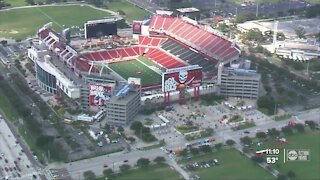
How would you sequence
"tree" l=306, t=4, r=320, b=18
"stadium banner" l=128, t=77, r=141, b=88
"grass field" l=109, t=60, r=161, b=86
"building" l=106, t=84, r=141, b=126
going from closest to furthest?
"building" l=106, t=84, r=141, b=126 → "stadium banner" l=128, t=77, r=141, b=88 → "grass field" l=109, t=60, r=161, b=86 → "tree" l=306, t=4, r=320, b=18

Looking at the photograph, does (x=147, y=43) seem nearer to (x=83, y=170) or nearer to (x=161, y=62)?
(x=161, y=62)

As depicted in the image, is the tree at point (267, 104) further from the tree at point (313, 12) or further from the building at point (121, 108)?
the tree at point (313, 12)

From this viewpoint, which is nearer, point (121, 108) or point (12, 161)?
point (12, 161)

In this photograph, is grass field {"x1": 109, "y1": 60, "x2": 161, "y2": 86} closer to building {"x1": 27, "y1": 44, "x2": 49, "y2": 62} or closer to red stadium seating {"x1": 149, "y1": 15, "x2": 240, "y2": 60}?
red stadium seating {"x1": 149, "y1": 15, "x2": 240, "y2": 60}

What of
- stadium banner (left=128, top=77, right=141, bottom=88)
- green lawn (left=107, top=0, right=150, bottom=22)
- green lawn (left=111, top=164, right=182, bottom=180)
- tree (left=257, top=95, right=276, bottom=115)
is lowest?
green lawn (left=111, top=164, right=182, bottom=180)

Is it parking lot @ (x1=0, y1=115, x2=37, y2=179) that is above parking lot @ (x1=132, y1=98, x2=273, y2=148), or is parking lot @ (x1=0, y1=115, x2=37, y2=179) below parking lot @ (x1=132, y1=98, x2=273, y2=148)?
below

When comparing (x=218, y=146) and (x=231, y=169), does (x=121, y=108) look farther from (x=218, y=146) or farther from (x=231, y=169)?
(x=231, y=169)

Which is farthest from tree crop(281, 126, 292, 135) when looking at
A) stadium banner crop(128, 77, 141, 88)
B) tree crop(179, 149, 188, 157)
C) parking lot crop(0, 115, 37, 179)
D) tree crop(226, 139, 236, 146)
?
parking lot crop(0, 115, 37, 179)

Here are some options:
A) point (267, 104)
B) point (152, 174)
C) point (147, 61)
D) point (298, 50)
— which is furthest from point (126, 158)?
point (298, 50)
